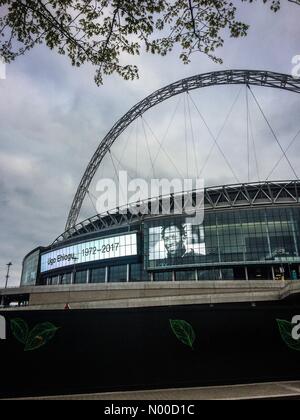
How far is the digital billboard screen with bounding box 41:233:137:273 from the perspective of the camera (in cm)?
7831

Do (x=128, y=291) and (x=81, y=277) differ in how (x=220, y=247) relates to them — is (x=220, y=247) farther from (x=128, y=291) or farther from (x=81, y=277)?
(x=81, y=277)

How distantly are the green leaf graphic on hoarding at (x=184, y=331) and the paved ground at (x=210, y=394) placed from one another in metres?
1.33

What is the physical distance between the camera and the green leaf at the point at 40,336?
8.94 meters

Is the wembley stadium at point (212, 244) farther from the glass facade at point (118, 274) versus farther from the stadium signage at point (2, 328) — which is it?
the stadium signage at point (2, 328)

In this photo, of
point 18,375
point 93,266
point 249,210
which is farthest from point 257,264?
point 18,375

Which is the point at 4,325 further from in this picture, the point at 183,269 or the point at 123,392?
the point at 183,269

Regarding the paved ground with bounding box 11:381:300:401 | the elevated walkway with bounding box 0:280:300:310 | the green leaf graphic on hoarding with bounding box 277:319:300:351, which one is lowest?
the paved ground with bounding box 11:381:300:401

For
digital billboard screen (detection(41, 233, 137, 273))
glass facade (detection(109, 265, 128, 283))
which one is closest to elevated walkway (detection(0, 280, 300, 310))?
digital billboard screen (detection(41, 233, 137, 273))

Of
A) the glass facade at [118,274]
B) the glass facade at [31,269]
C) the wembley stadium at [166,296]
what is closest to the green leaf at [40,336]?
the wembley stadium at [166,296]

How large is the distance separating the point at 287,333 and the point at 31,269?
109m

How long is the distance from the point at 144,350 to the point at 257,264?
62.6 metres

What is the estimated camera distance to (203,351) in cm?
976

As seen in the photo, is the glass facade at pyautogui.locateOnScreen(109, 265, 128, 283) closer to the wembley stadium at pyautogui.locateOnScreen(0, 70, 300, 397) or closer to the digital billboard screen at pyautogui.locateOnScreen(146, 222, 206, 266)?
the wembley stadium at pyautogui.locateOnScreen(0, 70, 300, 397)

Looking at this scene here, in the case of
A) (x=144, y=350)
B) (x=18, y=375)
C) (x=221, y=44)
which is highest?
(x=221, y=44)
